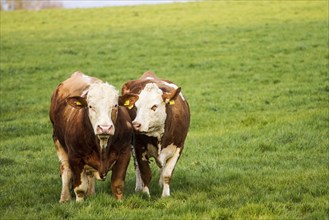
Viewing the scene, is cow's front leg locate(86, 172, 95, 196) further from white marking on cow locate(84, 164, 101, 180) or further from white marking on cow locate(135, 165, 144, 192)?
white marking on cow locate(135, 165, 144, 192)

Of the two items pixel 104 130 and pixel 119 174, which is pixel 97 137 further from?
pixel 119 174

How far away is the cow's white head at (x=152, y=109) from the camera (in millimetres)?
8250

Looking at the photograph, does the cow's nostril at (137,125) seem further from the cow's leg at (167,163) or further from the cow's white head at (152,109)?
the cow's leg at (167,163)

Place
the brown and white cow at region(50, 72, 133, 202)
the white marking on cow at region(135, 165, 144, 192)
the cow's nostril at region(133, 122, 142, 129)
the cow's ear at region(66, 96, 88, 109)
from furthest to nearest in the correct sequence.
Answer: the white marking on cow at region(135, 165, 144, 192) → the cow's nostril at region(133, 122, 142, 129) → the cow's ear at region(66, 96, 88, 109) → the brown and white cow at region(50, 72, 133, 202)

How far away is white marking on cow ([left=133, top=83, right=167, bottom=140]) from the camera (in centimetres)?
827

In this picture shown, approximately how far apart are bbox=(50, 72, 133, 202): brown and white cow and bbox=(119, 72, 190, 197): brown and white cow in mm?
290

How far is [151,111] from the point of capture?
8375 mm

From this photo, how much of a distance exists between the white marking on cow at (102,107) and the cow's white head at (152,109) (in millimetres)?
614

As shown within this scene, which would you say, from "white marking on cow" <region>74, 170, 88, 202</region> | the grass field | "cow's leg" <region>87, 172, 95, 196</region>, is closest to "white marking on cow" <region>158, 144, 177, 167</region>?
the grass field

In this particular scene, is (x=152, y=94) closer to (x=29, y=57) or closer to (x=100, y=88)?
(x=100, y=88)

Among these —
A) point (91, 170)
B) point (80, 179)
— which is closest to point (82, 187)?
point (80, 179)

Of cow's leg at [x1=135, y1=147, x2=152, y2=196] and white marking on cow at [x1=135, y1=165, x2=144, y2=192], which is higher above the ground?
cow's leg at [x1=135, y1=147, x2=152, y2=196]

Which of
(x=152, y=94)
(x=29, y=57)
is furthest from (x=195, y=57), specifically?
(x=152, y=94)

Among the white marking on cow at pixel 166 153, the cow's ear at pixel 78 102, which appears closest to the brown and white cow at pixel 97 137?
the cow's ear at pixel 78 102
